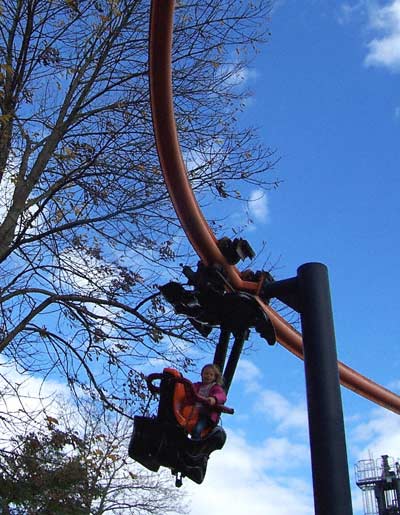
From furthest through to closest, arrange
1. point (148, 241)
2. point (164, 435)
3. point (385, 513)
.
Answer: point (385, 513), point (148, 241), point (164, 435)

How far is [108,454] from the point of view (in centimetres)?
825

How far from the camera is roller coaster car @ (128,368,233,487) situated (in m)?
2.79

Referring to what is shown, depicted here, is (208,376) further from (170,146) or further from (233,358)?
(170,146)

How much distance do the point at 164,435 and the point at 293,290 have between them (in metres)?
1.06

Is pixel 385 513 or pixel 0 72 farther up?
pixel 385 513

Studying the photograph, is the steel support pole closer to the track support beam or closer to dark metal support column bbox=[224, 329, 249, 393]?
the track support beam

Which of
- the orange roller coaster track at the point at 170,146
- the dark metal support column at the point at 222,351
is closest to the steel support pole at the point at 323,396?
the orange roller coaster track at the point at 170,146

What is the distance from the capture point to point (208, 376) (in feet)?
10.4

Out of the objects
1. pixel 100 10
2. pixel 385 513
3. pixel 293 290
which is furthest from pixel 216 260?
pixel 385 513

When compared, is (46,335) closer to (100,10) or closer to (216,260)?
(100,10)

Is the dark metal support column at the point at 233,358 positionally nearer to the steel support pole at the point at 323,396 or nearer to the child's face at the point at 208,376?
the child's face at the point at 208,376

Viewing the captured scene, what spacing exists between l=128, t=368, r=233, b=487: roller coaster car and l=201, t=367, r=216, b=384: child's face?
243mm

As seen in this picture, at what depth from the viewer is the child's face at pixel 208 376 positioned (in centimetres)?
314

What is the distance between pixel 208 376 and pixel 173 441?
445mm
